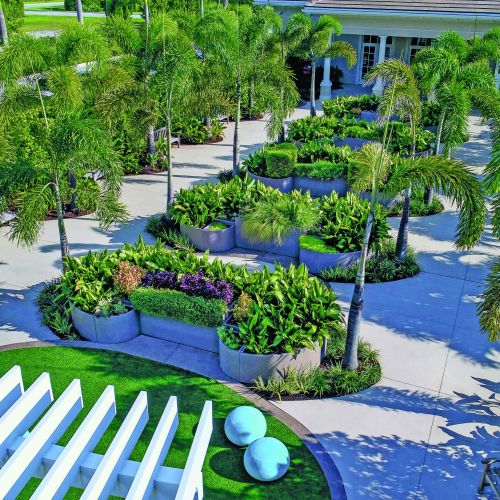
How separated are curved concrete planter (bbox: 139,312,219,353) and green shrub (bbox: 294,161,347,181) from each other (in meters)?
7.83

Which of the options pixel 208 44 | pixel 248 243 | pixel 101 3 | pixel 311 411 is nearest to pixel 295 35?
pixel 208 44

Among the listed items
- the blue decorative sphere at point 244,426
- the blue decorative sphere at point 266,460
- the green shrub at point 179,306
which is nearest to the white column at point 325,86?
the green shrub at point 179,306

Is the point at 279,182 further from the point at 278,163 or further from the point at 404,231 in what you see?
the point at 404,231

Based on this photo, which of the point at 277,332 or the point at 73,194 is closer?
the point at 277,332

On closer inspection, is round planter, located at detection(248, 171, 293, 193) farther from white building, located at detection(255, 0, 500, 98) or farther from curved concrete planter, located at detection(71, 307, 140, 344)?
white building, located at detection(255, 0, 500, 98)

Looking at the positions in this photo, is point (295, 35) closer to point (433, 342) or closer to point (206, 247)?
point (206, 247)

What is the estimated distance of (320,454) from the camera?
820cm

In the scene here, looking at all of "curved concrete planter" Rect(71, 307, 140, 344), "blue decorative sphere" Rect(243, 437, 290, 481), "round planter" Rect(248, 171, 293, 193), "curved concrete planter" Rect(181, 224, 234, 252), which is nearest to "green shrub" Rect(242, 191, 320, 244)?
"curved concrete planter" Rect(181, 224, 234, 252)

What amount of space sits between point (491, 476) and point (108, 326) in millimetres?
6522

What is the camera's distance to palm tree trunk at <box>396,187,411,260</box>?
12562mm

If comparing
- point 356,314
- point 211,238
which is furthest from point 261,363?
point 211,238

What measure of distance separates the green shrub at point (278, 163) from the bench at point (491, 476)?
10.7 meters

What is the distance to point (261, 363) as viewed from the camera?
939 cm

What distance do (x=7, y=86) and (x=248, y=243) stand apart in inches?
247
